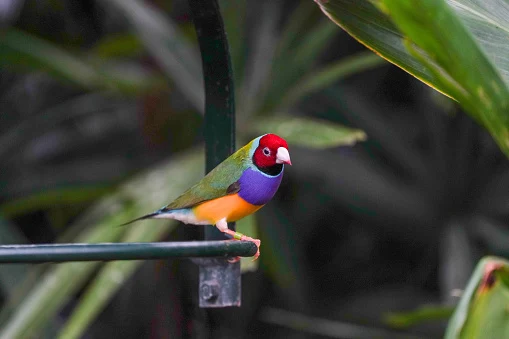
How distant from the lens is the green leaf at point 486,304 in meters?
1.16

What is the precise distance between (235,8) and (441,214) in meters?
1.06

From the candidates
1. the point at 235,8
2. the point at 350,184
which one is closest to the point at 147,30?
the point at 235,8

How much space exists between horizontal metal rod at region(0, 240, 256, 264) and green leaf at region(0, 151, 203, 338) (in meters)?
0.66

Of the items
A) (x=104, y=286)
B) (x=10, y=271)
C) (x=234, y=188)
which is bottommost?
(x=10, y=271)

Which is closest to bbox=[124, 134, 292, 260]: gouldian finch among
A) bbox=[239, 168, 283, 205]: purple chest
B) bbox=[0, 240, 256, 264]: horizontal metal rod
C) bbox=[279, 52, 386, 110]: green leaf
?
bbox=[239, 168, 283, 205]: purple chest

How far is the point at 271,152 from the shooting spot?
1.25 meters

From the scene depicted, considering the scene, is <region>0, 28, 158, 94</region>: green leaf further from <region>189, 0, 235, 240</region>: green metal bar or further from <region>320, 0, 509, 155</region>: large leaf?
<region>320, 0, 509, 155</region>: large leaf

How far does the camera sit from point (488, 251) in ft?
8.62

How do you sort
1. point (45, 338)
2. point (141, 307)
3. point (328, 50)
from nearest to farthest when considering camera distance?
1. point (45, 338)
2. point (141, 307)
3. point (328, 50)

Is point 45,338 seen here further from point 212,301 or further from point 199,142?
point 212,301

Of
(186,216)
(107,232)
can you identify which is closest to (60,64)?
(107,232)

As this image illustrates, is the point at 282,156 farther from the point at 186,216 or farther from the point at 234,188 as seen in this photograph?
the point at 186,216

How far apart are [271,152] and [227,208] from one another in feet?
0.41

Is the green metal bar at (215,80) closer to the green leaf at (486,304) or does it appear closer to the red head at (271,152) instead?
the red head at (271,152)
